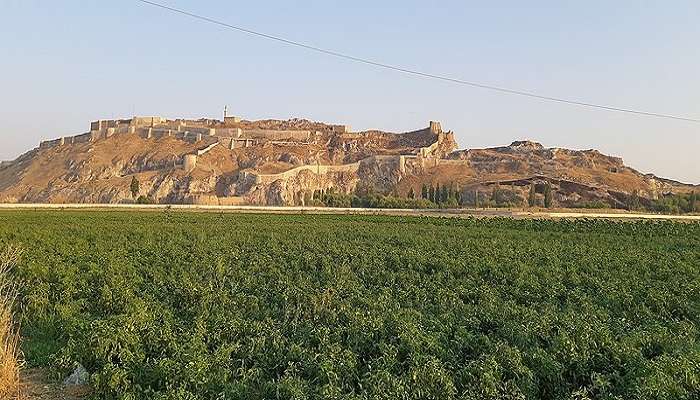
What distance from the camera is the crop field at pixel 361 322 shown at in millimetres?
8156

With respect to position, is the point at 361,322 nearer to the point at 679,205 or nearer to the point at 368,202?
the point at 368,202

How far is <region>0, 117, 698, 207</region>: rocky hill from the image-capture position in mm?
101812

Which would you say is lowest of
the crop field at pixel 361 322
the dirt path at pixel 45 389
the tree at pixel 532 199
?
the dirt path at pixel 45 389

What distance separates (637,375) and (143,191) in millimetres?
102075

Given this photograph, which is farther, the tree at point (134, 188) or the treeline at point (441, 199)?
the tree at point (134, 188)

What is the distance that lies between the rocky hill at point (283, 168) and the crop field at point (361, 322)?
72.2 m

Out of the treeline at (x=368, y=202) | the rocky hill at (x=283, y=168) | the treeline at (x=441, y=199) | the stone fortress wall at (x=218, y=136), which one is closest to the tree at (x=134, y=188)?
the rocky hill at (x=283, y=168)

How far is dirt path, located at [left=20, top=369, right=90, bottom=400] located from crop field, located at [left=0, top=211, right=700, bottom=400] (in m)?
0.35

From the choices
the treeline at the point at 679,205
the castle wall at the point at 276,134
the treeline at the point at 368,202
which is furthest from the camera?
the castle wall at the point at 276,134

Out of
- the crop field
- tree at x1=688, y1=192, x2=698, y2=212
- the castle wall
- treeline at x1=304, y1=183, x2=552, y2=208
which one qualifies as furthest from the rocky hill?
the crop field

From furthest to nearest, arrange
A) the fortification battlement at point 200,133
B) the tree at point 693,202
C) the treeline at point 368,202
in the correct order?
the fortification battlement at point 200,133 < the treeline at point 368,202 < the tree at point 693,202

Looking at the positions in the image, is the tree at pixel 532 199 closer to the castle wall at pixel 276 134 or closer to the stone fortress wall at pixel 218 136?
the stone fortress wall at pixel 218 136

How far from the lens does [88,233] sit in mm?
31469

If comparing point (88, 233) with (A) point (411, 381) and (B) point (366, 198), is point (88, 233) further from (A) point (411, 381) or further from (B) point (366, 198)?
(B) point (366, 198)
